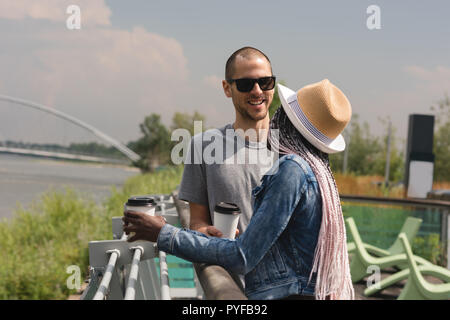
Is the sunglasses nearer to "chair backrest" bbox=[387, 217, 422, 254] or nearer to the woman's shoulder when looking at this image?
the woman's shoulder

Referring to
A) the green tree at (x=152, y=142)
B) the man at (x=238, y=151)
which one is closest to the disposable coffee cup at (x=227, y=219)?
the man at (x=238, y=151)

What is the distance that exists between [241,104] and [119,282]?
2.90 feet

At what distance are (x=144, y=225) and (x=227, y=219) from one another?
33 centimetres

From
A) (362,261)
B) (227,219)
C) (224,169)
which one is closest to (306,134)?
(227,219)

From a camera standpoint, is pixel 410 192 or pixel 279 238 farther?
pixel 410 192

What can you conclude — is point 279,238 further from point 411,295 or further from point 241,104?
point 411,295

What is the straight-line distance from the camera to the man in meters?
1.89

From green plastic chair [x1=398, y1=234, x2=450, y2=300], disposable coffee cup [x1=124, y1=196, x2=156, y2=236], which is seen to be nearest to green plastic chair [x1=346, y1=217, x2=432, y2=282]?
green plastic chair [x1=398, y1=234, x2=450, y2=300]

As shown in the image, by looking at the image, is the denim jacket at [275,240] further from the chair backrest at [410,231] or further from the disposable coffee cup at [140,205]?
the chair backrest at [410,231]

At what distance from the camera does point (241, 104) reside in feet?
6.43

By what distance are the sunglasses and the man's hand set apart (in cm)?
85

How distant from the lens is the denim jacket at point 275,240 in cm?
108

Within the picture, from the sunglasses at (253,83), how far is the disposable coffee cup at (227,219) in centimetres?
62
